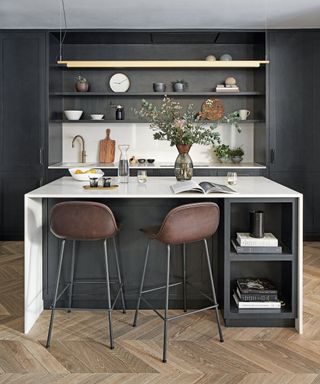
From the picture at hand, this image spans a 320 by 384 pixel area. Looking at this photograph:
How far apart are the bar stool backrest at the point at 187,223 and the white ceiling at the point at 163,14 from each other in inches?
104

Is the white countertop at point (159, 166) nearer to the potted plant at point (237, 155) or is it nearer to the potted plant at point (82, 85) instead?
the potted plant at point (237, 155)

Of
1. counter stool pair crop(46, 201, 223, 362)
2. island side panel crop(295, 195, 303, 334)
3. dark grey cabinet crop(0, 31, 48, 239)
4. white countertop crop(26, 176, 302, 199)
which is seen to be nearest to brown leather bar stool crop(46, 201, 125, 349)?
counter stool pair crop(46, 201, 223, 362)

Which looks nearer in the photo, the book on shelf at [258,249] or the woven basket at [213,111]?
the book on shelf at [258,249]

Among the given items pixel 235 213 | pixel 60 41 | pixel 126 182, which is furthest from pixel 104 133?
pixel 235 213

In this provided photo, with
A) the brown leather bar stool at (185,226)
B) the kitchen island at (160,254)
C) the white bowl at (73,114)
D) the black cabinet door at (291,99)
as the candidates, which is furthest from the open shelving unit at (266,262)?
the white bowl at (73,114)

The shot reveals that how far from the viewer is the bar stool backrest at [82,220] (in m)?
2.88

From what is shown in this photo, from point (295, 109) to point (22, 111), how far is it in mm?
3201

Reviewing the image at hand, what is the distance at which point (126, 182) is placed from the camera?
369cm

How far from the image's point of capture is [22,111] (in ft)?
18.8

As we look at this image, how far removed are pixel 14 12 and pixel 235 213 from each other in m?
3.30

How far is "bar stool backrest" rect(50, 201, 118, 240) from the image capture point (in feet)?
9.43

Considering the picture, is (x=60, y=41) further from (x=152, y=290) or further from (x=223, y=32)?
(x=152, y=290)

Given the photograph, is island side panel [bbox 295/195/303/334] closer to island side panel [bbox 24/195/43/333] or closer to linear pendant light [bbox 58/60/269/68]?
island side panel [bbox 24/195/43/333]

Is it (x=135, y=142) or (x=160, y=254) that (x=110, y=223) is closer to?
(x=160, y=254)
